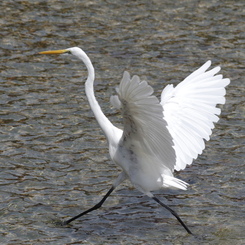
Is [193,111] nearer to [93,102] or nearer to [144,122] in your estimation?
[93,102]

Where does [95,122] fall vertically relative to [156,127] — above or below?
below

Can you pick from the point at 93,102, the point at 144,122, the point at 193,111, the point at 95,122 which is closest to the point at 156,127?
the point at 144,122

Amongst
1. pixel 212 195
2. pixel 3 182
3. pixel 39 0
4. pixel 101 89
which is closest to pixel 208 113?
pixel 212 195

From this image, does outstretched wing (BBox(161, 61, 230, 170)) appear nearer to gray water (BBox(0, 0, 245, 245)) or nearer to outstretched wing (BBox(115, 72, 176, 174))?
outstretched wing (BBox(115, 72, 176, 174))

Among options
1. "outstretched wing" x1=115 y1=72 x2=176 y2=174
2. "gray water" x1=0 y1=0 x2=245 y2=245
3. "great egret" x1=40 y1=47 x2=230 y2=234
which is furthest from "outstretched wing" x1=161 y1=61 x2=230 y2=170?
"gray water" x1=0 y1=0 x2=245 y2=245

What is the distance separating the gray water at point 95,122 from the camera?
21.3 ft

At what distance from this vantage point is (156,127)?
5582 mm

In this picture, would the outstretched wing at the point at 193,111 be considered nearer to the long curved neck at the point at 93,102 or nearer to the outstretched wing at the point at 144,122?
the outstretched wing at the point at 144,122

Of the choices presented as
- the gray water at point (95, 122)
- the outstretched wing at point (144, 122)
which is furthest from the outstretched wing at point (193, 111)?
the gray water at point (95, 122)

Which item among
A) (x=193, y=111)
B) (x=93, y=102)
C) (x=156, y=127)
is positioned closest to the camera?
(x=156, y=127)

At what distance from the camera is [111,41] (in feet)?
35.9

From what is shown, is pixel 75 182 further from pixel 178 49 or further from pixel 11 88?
pixel 178 49

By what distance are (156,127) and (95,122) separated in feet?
9.81

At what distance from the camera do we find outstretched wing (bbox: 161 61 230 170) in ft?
21.5
